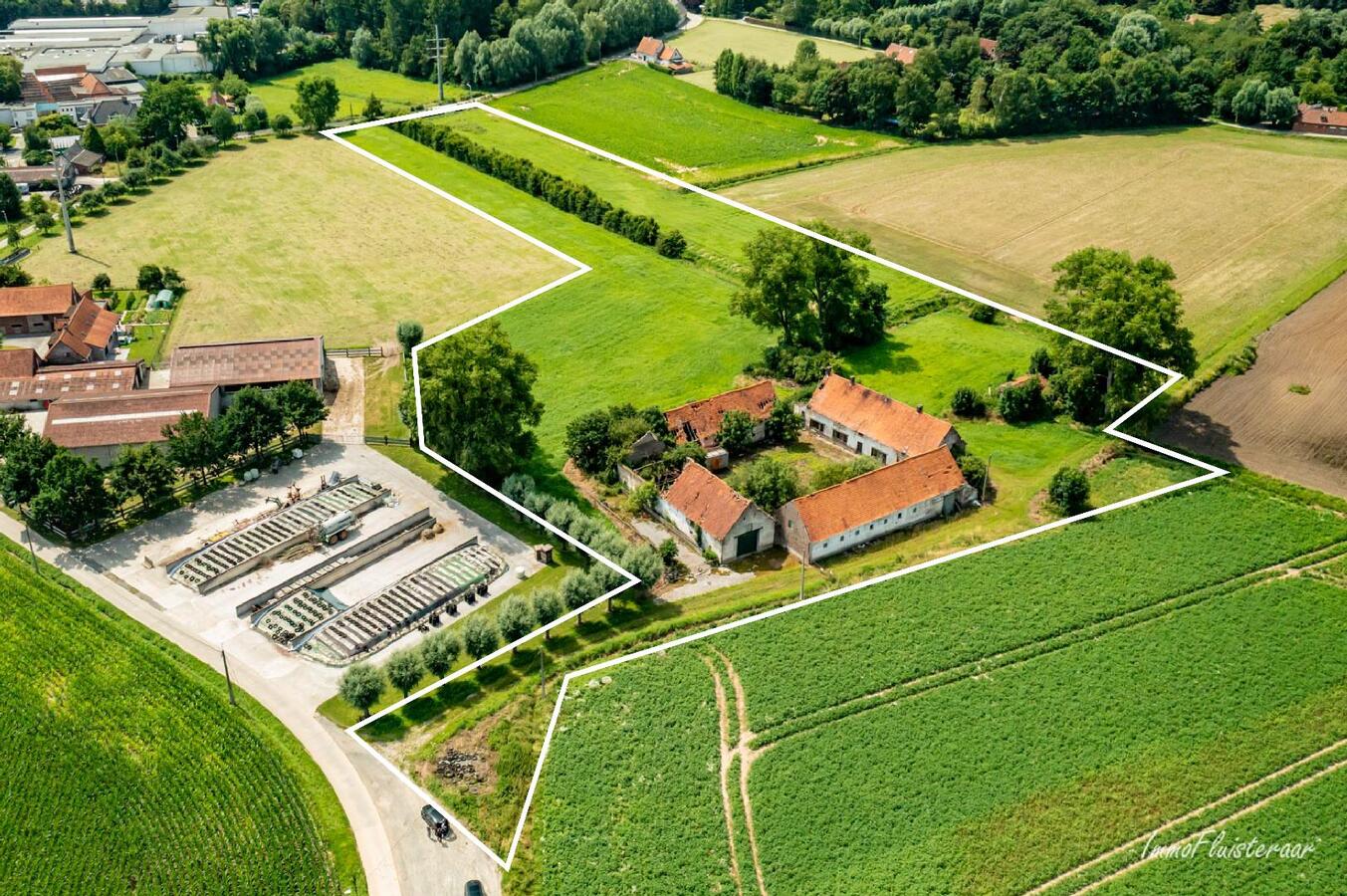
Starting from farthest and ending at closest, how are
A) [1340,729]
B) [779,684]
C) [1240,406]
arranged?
[1240,406]
[779,684]
[1340,729]

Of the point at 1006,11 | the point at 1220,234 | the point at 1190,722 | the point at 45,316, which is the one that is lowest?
the point at 45,316

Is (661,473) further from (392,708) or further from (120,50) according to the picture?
(120,50)

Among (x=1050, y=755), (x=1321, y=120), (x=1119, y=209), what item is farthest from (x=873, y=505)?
(x=1321, y=120)

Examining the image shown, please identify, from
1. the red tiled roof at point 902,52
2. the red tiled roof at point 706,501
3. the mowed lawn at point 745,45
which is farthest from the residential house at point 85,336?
the red tiled roof at point 902,52

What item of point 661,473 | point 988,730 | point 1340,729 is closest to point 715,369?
point 661,473

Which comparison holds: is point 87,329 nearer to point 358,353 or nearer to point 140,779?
point 358,353
